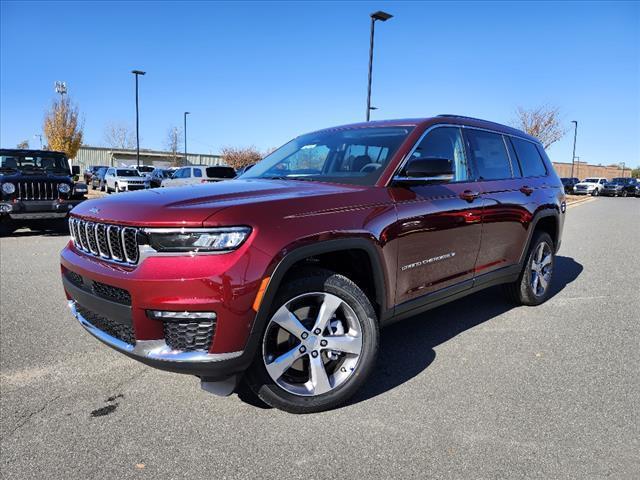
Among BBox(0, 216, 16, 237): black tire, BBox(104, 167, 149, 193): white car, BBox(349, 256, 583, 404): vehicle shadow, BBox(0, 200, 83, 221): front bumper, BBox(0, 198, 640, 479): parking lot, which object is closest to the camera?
BBox(0, 198, 640, 479): parking lot

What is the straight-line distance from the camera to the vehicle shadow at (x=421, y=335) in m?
3.39

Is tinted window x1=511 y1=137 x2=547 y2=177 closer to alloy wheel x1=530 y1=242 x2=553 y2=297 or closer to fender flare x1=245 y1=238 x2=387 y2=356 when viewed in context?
alloy wheel x1=530 y1=242 x2=553 y2=297

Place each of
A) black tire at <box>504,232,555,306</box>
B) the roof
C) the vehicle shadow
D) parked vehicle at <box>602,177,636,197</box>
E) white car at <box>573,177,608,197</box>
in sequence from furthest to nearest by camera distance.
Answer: parked vehicle at <box>602,177,636,197</box> < white car at <box>573,177,608,197</box> < black tire at <box>504,232,555,306</box> < the roof < the vehicle shadow

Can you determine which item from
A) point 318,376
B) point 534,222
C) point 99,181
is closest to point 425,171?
point 318,376

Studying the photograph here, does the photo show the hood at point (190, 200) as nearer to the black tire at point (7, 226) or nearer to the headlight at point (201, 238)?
the headlight at point (201, 238)

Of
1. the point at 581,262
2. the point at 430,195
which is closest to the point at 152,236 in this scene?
the point at 430,195

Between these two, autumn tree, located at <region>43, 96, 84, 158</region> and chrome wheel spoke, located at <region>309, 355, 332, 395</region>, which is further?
autumn tree, located at <region>43, 96, 84, 158</region>

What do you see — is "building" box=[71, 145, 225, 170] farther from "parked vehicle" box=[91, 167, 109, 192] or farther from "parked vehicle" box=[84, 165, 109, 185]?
"parked vehicle" box=[91, 167, 109, 192]

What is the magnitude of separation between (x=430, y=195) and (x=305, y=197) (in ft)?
3.64

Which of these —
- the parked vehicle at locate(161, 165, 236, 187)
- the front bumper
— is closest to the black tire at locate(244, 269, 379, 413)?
the front bumper

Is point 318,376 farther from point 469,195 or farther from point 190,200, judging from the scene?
point 469,195

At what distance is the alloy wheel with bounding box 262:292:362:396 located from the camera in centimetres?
276

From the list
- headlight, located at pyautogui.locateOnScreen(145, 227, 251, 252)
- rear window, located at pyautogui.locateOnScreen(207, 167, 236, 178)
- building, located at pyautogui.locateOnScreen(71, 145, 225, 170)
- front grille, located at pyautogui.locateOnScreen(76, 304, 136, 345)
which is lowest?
front grille, located at pyautogui.locateOnScreen(76, 304, 136, 345)

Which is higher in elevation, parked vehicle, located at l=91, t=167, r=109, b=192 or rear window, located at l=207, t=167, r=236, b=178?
rear window, located at l=207, t=167, r=236, b=178
